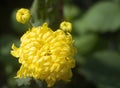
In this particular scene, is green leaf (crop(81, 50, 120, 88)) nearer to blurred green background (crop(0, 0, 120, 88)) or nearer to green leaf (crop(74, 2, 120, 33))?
blurred green background (crop(0, 0, 120, 88))

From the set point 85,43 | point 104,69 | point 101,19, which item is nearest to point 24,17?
point 104,69

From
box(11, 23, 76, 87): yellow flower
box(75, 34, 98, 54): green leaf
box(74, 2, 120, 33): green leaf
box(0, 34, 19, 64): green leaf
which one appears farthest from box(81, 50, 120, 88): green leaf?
box(11, 23, 76, 87): yellow flower

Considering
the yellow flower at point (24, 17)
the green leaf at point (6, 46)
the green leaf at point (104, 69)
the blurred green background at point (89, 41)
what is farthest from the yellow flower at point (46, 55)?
the green leaf at point (6, 46)

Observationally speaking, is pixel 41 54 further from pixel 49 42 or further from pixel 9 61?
pixel 9 61

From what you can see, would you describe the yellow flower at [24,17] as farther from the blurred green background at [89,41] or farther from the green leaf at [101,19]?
the green leaf at [101,19]

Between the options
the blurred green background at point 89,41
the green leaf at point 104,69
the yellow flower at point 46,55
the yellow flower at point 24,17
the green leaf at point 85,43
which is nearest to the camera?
the yellow flower at point 46,55

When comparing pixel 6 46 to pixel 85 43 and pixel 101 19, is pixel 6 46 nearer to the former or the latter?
pixel 85 43
